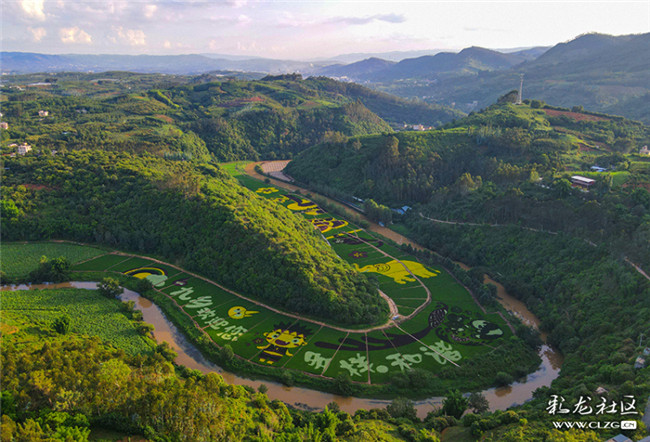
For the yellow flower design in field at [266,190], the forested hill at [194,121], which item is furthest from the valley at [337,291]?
the forested hill at [194,121]

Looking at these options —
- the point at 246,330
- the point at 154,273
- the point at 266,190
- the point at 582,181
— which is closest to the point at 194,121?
the point at 266,190

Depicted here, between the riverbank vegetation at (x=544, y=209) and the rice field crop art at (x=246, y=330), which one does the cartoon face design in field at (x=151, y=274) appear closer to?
the rice field crop art at (x=246, y=330)

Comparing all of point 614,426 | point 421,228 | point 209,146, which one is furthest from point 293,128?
point 614,426

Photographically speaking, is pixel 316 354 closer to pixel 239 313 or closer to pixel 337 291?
pixel 337 291

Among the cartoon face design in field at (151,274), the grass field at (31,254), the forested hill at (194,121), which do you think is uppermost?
the forested hill at (194,121)

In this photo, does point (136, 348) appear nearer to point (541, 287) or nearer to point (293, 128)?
point (541, 287)
